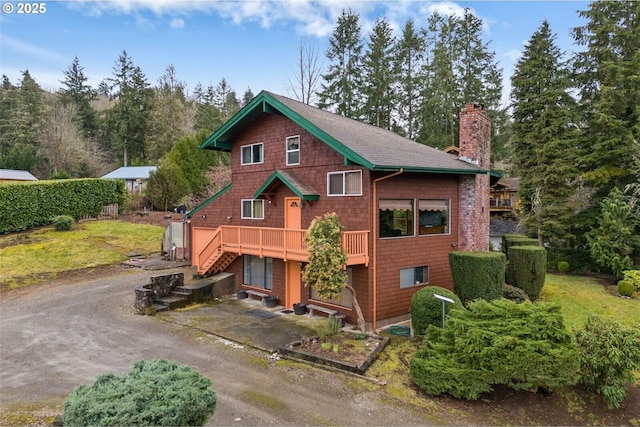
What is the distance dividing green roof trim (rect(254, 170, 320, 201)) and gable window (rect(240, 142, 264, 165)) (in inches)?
71.3

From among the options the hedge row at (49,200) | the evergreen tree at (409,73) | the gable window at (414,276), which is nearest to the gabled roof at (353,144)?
the gable window at (414,276)

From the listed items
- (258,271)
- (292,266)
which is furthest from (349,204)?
(258,271)

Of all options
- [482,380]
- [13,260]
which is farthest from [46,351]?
[13,260]

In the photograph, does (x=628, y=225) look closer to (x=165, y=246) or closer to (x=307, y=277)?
(x=307, y=277)

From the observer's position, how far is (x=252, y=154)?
1625 centimetres

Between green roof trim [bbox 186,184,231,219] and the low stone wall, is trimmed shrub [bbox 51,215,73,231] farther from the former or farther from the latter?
the low stone wall

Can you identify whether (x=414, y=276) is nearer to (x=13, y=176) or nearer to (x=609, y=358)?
(x=609, y=358)

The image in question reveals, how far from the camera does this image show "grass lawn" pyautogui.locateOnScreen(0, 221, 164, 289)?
1828 cm

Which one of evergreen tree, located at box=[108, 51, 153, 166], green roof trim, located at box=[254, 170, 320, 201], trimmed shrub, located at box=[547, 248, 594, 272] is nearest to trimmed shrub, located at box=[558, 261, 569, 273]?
trimmed shrub, located at box=[547, 248, 594, 272]

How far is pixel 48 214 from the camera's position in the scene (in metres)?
24.5

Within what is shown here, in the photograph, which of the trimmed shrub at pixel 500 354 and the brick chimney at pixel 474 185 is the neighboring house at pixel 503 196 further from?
A: the trimmed shrub at pixel 500 354

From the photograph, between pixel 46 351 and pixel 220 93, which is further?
pixel 220 93

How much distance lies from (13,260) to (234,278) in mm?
12020

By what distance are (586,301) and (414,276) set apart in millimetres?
8303
